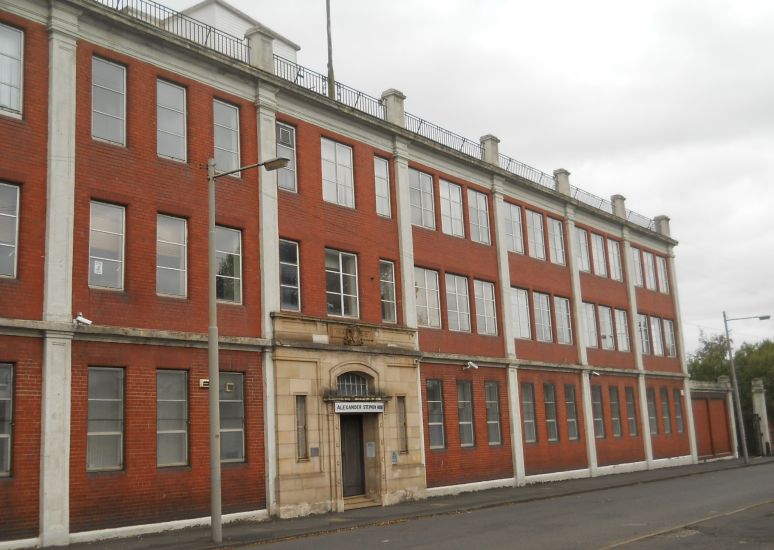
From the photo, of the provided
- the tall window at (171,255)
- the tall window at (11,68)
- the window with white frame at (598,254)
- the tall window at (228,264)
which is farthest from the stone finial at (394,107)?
the window with white frame at (598,254)

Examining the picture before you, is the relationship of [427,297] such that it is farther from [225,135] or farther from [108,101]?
[108,101]

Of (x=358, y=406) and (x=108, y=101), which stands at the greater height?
(x=108, y=101)

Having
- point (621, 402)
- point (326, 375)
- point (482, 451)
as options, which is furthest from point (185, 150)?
point (621, 402)

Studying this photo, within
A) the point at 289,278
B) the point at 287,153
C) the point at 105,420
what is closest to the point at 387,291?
the point at 289,278

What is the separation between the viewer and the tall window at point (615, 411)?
35969mm

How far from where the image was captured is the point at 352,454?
23.3 metres

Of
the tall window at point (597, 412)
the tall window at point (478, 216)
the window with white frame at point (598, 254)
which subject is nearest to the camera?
the tall window at point (478, 216)

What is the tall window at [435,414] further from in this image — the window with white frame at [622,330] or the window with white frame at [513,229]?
the window with white frame at [622,330]

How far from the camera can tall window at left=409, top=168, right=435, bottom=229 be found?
89.3 ft

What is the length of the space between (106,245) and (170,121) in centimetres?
365

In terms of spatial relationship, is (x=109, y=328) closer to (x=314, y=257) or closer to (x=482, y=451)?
(x=314, y=257)

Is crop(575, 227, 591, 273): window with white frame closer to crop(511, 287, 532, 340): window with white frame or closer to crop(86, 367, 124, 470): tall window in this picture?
crop(511, 287, 532, 340): window with white frame

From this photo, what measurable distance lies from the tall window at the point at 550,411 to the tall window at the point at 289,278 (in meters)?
13.1

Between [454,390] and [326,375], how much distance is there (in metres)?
6.26
